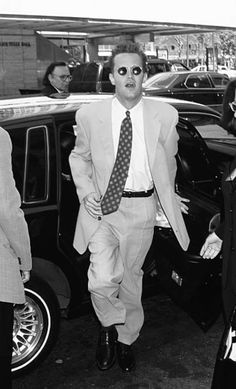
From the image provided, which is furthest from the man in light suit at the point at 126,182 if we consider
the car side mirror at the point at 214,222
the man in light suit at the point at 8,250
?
the man in light suit at the point at 8,250

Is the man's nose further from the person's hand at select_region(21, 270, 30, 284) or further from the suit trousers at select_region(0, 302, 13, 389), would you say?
the suit trousers at select_region(0, 302, 13, 389)

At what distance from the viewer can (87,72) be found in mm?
14078

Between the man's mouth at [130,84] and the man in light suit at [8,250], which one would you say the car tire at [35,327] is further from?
the man's mouth at [130,84]

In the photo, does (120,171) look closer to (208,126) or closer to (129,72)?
(129,72)

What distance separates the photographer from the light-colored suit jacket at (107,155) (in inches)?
128

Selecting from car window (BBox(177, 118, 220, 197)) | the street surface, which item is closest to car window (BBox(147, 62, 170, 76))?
car window (BBox(177, 118, 220, 197))

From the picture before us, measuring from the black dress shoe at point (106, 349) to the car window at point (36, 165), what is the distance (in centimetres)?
93

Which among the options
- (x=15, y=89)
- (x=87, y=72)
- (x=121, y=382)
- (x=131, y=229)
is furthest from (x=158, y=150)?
(x=15, y=89)

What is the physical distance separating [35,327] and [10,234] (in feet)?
4.01

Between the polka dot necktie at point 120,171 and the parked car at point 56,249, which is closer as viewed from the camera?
the polka dot necktie at point 120,171

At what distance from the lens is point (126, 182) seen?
3.28 metres

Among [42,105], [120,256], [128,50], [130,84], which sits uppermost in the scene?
[128,50]

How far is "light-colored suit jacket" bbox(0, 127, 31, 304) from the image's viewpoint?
226cm

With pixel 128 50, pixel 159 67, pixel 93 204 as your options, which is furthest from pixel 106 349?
pixel 159 67
